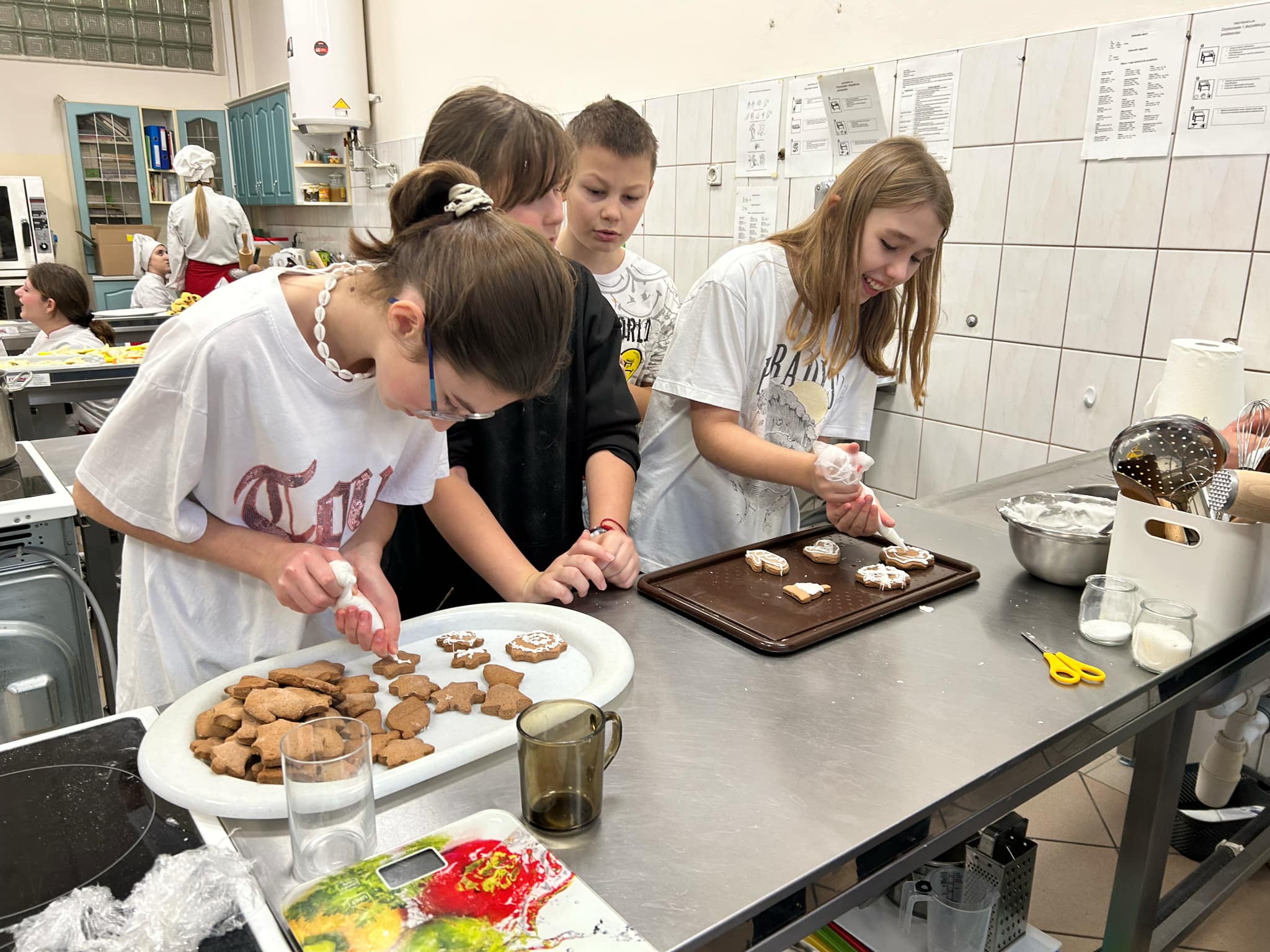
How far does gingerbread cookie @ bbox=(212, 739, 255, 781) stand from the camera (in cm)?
77

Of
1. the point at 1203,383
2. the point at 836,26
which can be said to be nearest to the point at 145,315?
the point at 836,26

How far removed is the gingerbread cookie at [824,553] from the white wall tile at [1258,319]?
3.75ft

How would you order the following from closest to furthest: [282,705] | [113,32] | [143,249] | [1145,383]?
[282,705], [1145,383], [143,249], [113,32]

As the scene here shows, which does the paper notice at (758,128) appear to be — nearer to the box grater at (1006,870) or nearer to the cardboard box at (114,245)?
the box grater at (1006,870)

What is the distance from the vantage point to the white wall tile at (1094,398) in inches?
82.8

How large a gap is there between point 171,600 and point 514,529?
1.75ft

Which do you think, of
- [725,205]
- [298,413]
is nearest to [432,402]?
[298,413]

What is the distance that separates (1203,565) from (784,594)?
524 mm

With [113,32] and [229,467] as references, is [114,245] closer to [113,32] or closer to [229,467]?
[113,32]

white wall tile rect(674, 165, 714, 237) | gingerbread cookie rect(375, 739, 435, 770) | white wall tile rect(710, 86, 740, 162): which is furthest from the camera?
white wall tile rect(674, 165, 714, 237)

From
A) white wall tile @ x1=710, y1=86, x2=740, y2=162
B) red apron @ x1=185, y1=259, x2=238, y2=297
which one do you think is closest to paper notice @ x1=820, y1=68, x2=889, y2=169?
white wall tile @ x1=710, y1=86, x2=740, y2=162

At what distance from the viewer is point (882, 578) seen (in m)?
1.24

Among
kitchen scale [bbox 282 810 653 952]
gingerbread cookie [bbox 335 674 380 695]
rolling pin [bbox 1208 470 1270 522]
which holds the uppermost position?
rolling pin [bbox 1208 470 1270 522]

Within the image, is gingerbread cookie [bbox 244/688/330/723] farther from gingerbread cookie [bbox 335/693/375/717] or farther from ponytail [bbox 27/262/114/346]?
ponytail [bbox 27/262/114/346]
